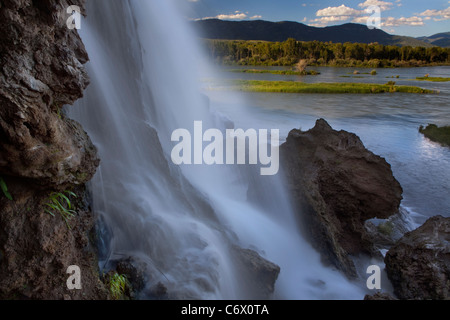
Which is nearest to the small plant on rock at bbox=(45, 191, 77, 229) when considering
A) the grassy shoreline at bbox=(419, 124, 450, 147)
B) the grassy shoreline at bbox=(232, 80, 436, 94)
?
the grassy shoreline at bbox=(419, 124, 450, 147)

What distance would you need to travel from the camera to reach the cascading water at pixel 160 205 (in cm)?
545

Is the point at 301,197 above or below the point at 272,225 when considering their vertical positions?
above

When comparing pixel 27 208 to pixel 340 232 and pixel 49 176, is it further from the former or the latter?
pixel 340 232

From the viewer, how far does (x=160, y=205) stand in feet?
20.7

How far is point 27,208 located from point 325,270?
245 inches

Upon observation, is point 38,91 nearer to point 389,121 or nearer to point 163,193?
point 163,193

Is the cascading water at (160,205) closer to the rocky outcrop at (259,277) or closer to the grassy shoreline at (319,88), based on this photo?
the rocky outcrop at (259,277)

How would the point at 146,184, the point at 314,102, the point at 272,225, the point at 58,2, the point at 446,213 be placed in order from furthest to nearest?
the point at 314,102 < the point at 446,213 < the point at 272,225 < the point at 146,184 < the point at 58,2

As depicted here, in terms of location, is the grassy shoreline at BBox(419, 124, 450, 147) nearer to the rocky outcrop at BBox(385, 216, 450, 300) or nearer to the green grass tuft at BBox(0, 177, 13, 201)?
the rocky outcrop at BBox(385, 216, 450, 300)

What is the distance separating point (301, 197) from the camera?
8.53 meters

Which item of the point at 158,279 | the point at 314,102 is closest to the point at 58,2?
the point at 158,279

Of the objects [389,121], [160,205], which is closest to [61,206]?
[160,205]

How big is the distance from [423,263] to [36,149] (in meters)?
7.10

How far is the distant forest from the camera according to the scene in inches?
3962
